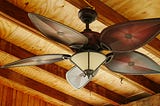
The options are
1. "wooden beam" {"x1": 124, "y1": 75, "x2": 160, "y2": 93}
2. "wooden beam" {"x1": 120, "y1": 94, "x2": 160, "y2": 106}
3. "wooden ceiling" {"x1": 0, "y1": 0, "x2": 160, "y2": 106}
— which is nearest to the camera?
"wooden ceiling" {"x1": 0, "y1": 0, "x2": 160, "y2": 106}

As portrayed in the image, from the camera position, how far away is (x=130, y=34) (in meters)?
2.07

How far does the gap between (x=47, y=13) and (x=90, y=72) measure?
1.14 metres

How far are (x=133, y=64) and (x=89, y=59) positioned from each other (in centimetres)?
39

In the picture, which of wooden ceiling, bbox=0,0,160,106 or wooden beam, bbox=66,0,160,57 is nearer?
wooden beam, bbox=66,0,160,57

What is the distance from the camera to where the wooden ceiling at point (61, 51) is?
10.3 feet

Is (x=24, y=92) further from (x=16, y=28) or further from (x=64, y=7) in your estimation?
(x=64, y=7)

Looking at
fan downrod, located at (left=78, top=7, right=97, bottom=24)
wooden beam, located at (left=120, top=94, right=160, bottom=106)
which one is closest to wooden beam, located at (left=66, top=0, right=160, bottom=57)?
fan downrod, located at (left=78, top=7, right=97, bottom=24)

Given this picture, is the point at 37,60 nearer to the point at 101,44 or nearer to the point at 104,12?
the point at 101,44

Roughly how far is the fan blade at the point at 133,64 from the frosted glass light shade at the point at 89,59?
185 millimetres

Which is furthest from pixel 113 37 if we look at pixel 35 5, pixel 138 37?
pixel 35 5

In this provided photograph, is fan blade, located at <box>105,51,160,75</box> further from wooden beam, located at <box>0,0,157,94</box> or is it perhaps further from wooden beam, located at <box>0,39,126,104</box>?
wooden beam, located at <box>0,39,126,104</box>

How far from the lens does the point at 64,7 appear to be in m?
3.15

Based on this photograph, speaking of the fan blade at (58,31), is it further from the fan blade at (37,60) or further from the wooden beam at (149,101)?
the wooden beam at (149,101)

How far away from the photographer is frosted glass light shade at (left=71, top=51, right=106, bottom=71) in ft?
7.50
